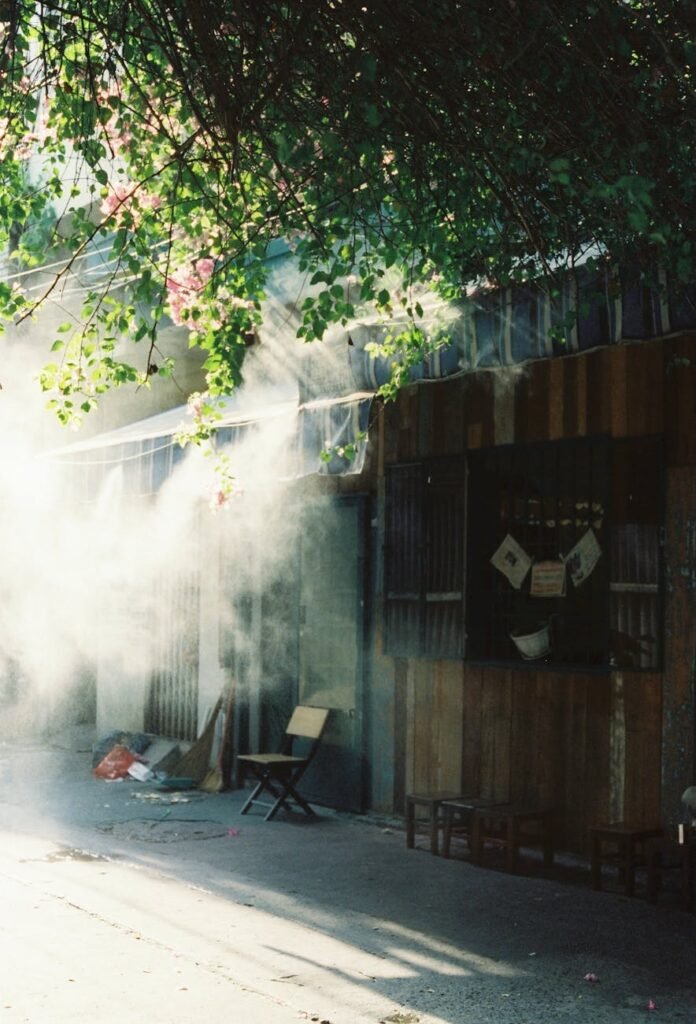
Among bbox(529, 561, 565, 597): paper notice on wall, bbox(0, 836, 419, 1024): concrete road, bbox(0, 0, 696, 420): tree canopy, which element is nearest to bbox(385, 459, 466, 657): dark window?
bbox(529, 561, 565, 597): paper notice on wall

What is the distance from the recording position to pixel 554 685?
10.5 meters

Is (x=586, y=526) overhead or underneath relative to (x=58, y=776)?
overhead

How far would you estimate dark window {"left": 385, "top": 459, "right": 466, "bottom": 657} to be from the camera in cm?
1142

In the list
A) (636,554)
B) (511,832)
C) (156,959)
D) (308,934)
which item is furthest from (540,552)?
(156,959)

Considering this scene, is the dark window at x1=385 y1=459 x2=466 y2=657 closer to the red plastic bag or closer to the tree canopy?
the tree canopy

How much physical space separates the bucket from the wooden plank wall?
176 mm

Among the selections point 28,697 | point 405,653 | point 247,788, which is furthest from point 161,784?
point 28,697

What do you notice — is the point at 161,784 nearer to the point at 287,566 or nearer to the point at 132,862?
the point at 287,566

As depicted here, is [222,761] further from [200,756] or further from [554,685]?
[554,685]

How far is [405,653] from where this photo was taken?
1185 cm

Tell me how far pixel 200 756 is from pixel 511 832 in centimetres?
559

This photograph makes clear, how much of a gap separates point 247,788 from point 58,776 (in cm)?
270

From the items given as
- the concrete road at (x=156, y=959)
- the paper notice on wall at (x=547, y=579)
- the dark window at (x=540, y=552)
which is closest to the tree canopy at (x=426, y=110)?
the dark window at (x=540, y=552)

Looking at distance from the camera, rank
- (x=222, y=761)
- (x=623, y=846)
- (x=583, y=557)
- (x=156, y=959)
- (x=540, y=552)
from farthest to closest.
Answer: (x=222, y=761)
(x=540, y=552)
(x=583, y=557)
(x=623, y=846)
(x=156, y=959)
